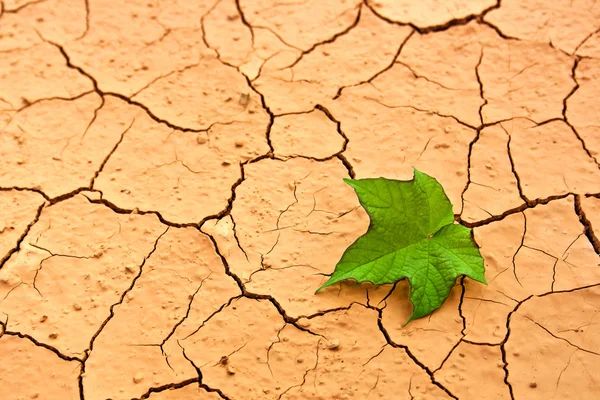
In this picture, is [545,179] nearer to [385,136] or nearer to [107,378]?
[385,136]

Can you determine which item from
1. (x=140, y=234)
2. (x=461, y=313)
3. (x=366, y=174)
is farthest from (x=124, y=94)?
(x=461, y=313)

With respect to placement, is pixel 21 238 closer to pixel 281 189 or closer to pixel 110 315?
pixel 110 315

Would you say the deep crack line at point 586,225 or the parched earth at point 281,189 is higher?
the parched earth at point 281,189

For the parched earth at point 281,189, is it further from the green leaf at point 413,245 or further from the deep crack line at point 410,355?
the green leaf at point 413,245

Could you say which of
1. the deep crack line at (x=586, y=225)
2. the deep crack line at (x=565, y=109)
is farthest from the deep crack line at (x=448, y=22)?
the deep crack line at (x=586, y=225)

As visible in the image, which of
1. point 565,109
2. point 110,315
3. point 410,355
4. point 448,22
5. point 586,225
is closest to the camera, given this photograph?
point 410,355

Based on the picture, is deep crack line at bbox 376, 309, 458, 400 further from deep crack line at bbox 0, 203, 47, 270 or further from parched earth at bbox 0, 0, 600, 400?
deep crack line at bbox 0, 203, 47, 270

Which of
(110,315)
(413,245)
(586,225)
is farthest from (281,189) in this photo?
(586,225)
